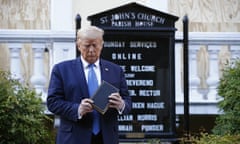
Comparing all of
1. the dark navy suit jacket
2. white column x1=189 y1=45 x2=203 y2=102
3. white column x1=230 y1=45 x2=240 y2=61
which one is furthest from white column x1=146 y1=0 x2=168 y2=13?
the dark navy suit jacket

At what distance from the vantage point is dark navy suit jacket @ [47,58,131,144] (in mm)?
5055

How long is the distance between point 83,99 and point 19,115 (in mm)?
2164

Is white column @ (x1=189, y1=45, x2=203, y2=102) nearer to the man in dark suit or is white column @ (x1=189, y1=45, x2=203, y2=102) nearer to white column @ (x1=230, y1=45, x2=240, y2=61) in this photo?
white column @ (x1=230, y1=45, x2=240, y2=61)

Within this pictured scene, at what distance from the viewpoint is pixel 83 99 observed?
5074mm

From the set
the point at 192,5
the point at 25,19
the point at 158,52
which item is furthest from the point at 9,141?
the point at 192,5

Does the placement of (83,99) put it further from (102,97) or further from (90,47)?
(90,47)

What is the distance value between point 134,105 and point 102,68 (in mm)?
2639

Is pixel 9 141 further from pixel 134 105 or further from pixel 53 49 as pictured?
pixel 53 49

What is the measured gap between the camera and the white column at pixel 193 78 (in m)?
9.28

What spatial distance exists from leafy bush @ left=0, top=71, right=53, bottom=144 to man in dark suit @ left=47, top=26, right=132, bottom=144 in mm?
1892

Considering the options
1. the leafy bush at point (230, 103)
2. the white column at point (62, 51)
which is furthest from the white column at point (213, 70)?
the white column at point (62, 51)

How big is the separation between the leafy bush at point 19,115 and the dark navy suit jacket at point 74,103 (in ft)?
6.19

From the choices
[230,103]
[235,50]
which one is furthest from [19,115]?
[235,50]

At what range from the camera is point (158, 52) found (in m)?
7.90
